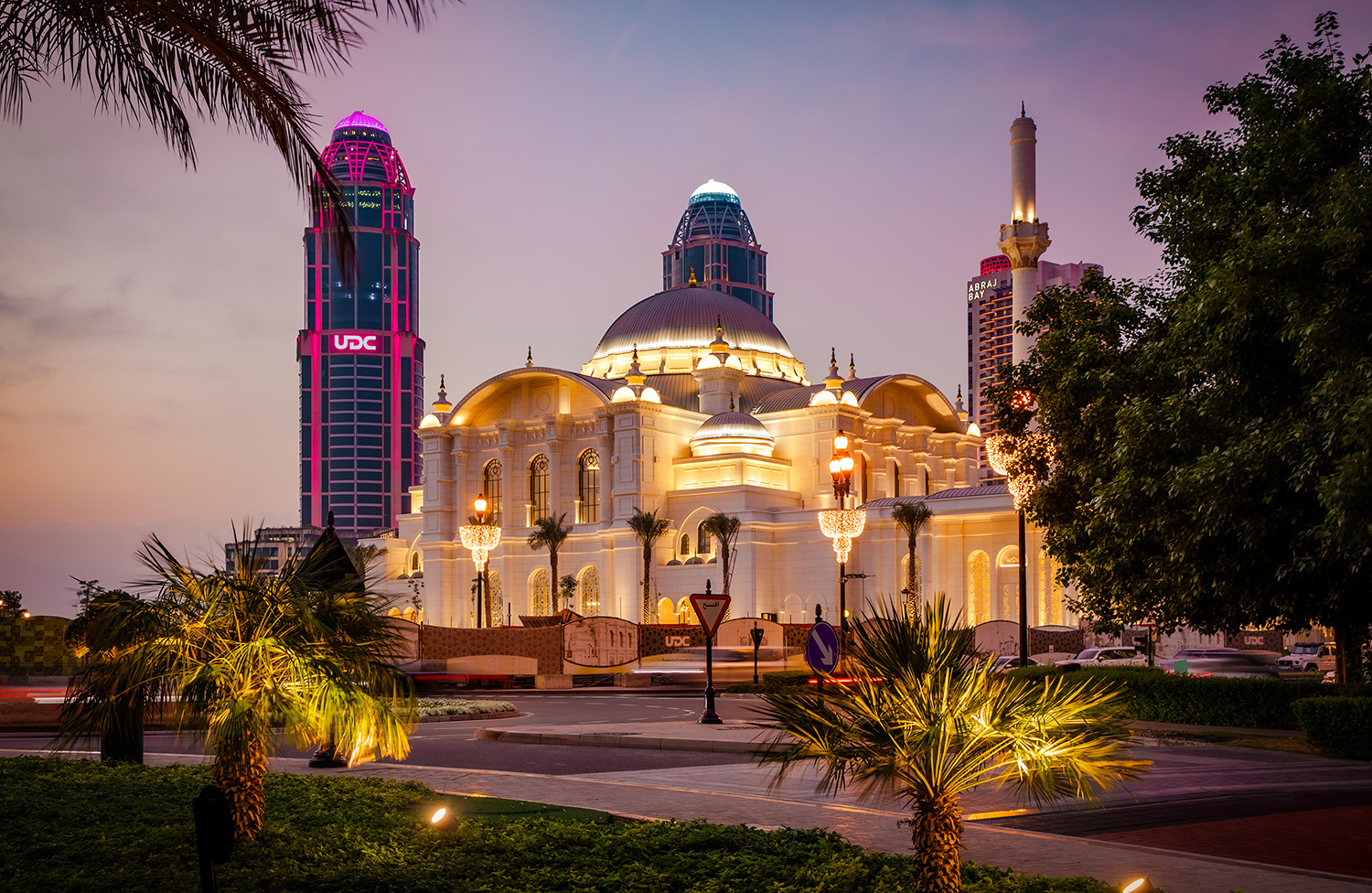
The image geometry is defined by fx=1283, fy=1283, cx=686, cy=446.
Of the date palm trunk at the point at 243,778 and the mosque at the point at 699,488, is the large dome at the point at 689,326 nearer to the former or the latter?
the mosque at the point at 699,488

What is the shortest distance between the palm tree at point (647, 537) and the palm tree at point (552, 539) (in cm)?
437

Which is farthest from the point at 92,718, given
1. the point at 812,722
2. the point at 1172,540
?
the point at 1172,540

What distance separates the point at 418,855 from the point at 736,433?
69.0 meters

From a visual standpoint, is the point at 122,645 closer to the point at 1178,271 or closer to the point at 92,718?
the point at 92,718

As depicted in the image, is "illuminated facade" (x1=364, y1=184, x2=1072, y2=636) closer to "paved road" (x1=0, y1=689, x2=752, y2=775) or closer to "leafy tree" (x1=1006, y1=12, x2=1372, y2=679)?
"paved road" (x1=0, y1=689, x2=752, y2=775)

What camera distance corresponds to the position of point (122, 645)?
8.75 meters

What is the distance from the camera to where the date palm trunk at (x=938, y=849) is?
6.32 meters

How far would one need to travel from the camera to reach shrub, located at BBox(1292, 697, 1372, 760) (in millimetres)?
16453

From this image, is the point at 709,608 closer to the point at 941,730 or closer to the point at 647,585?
the point at 941,730

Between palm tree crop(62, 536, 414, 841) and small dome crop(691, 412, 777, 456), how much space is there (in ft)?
224

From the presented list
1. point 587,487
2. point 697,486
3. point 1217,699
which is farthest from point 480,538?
point 587,487

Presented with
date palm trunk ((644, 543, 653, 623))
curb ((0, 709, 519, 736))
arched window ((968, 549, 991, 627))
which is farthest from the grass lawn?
date palm trunk ((644, 543, 653, 623))

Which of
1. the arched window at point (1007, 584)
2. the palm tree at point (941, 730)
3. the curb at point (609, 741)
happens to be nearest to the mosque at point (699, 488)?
the arched window at point (1007, 584)

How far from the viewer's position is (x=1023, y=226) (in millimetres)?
60156
